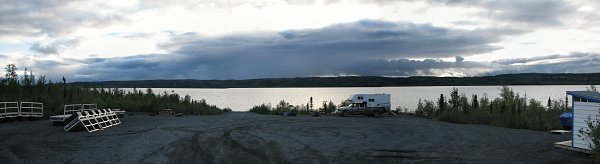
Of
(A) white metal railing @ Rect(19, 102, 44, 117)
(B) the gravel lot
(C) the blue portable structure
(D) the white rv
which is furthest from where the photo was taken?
(D) the white rv

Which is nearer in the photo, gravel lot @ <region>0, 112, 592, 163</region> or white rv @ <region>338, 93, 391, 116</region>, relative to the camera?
gravel lot @ <region>0, 112, 592, 163</region>

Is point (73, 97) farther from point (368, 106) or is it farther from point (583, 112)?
point (583, 112)

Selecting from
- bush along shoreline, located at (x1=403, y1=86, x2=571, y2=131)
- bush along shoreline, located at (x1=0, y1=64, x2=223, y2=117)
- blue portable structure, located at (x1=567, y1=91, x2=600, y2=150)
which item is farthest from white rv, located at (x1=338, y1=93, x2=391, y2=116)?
blue portable structure, located at (x1=567, y1=91, x2=600, y2=150)

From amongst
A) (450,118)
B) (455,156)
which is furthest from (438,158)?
(450,118)

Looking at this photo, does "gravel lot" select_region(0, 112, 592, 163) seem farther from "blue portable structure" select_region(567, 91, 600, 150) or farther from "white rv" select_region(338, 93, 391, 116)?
"white rv" select_region(338, 93, 391, 116)

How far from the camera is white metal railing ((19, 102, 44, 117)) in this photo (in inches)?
1111

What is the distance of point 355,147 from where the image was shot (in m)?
17.3

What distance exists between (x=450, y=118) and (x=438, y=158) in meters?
20.3

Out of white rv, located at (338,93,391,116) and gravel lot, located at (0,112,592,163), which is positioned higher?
white rv, located at (338,93,391,116)

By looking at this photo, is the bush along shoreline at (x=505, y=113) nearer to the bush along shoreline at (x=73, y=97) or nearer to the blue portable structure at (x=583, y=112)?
the blue portable structure at (x=583, y=112)

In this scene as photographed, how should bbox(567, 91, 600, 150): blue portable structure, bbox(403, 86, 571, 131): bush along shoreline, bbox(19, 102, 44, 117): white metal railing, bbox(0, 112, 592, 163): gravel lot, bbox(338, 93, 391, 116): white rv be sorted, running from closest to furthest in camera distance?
bbox(0, 112, 592, 163): gravel lot, bbox(567, 91, 600, 150): blue portable structure, bbox(403, 86, 571, 131): bush along shoreline, bbox(19, 102, 44, 117): white metal railing, bbox(338, 93, 391, 116): white rv

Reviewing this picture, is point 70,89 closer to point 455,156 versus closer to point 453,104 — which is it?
point 453,104

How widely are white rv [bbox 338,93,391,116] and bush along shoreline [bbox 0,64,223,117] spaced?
40.5 ft

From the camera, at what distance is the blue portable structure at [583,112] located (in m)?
15.1
